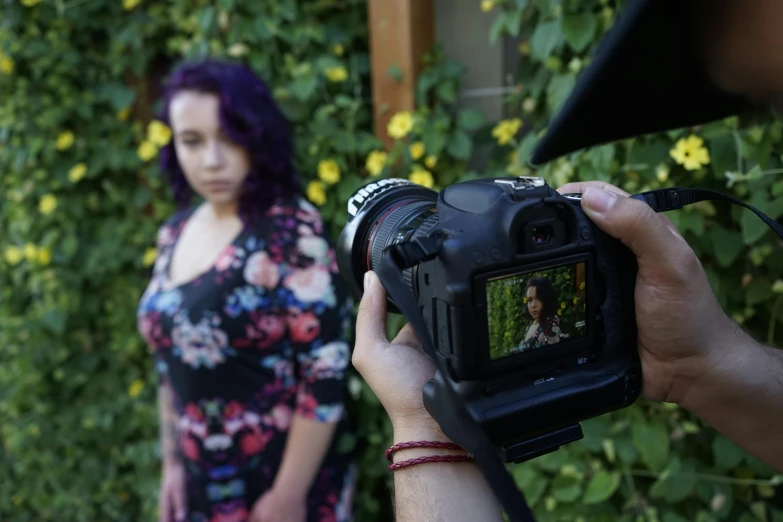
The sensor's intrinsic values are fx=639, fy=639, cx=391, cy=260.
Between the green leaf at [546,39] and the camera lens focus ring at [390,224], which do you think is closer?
the camera lens focus ring at [390,224]

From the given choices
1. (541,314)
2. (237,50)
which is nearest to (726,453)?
Answer: (541,314)

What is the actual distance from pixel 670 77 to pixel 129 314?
80.3 inches

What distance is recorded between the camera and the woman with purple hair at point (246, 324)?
1514mm

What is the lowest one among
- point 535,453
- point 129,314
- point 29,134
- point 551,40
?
point 129,314

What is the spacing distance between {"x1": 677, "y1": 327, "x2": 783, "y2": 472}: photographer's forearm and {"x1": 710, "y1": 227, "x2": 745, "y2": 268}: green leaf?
0.36 meters

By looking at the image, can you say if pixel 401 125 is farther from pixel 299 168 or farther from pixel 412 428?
pixel 412 428

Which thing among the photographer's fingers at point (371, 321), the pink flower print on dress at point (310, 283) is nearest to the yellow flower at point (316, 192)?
the pink flower print on dress at point (310, 283)

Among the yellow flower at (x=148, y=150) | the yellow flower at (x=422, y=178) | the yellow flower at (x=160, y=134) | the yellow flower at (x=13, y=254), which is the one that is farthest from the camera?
the yellow flower at (x=13, y=254)

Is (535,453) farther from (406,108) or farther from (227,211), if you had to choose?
(406,108)

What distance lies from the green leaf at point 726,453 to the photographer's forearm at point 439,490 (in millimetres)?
745

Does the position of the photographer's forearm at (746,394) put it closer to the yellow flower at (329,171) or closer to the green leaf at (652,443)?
the green leaf at (652,443)

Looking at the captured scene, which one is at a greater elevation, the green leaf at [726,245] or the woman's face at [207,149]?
the woman's face at [207,149]

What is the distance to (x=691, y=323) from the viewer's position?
0.86 meters

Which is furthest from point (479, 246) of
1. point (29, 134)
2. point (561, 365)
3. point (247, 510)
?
point (29, 134)
